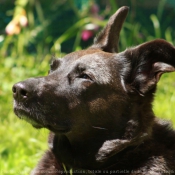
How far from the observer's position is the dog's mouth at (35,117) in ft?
11.9

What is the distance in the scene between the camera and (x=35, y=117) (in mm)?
3674

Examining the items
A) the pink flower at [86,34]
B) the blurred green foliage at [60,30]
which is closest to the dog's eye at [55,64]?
the blurred green foliage at [60,30]

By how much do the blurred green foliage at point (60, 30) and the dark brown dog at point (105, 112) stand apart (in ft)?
8.34

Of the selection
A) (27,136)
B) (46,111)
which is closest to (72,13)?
(27,136)

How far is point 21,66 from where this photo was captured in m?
7.61

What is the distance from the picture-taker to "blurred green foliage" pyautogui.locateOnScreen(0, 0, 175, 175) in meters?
7.39

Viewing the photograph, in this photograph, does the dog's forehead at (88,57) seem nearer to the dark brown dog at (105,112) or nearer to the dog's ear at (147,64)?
the dark brown dog at (105,112)

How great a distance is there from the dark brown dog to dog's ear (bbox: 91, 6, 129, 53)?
0.50 metres

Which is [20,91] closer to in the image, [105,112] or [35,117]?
[35,117]

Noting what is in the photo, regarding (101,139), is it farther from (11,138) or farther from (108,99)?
(11,138)

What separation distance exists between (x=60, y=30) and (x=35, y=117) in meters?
5.55

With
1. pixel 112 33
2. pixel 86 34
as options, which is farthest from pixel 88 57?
pixel 86 34

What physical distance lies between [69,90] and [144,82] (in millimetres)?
624

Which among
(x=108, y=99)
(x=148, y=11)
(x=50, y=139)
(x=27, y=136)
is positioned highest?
(x=108, y=99)
